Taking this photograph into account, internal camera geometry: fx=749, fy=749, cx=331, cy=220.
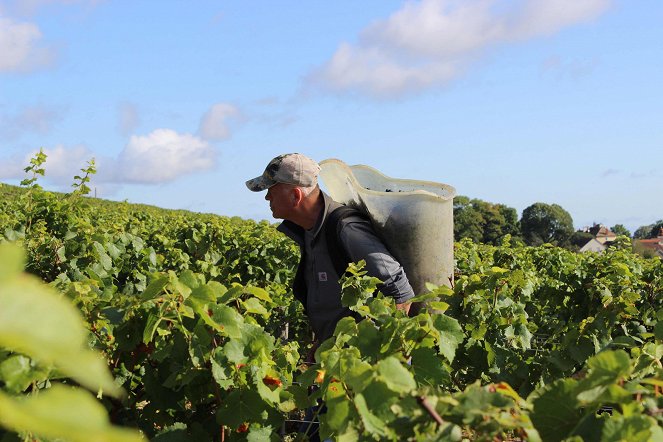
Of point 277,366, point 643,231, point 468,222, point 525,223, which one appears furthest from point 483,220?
point 277,366

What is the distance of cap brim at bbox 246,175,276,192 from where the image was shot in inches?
143

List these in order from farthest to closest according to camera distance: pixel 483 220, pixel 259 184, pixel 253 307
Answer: pixel 483 220 → pixel 259 184 → pixel 253 307

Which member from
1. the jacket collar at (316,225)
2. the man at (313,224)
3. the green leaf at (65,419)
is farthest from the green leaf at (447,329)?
the green leaf at (65,419)

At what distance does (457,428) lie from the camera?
3.96ft

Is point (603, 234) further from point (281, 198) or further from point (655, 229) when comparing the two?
point (281, 198)

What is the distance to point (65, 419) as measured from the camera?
40cm

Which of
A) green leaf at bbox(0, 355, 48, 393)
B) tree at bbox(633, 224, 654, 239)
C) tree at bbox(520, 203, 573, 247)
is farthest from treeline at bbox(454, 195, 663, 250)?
green leaf at bbox(0, 355, 48, 393)

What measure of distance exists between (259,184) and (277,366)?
4.21 feet

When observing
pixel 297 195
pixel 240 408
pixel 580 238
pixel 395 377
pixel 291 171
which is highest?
pixel 580 238

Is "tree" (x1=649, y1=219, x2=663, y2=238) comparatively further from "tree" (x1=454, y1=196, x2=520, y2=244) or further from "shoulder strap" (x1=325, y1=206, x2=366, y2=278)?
"shoulder strap" (x1=325, y1=206, x2=366, y2=278)

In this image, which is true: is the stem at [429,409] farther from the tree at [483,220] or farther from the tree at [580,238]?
the tree at [580,238]

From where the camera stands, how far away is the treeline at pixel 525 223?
77062 millimetres

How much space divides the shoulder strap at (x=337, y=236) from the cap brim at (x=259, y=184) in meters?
0.36

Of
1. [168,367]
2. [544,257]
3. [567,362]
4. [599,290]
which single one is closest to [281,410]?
[168,367]
